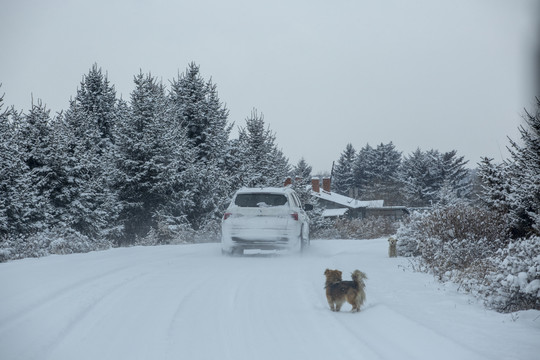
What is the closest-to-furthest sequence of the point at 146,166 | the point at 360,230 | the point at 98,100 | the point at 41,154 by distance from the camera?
the point at 41,154 < the point at 146,166 < the point at 360,230 < the point at 98,100

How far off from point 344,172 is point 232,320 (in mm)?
98820

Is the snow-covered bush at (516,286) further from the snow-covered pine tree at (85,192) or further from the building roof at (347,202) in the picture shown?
the building roof at (347,202)

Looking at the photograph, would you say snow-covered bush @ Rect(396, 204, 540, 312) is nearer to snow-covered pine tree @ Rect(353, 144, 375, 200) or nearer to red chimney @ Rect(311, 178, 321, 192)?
red chimney @ Rect(311, 178, 321, 192)

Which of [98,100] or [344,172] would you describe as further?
[344,172]

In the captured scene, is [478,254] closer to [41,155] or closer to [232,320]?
[232,320]

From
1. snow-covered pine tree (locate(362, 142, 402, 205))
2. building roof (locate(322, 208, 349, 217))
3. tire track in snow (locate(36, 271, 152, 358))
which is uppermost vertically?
snow-covered pine tree (locate(362, 142, 402, 205))

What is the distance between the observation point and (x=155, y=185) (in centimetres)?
Result: 2497

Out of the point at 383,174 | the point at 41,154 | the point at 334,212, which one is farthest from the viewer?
the point at 383,174

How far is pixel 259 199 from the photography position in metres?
13.4

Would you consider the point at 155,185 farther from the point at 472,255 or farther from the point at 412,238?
the point at 472,255

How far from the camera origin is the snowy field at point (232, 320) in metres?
4.43

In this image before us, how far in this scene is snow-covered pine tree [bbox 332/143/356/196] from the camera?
101 m

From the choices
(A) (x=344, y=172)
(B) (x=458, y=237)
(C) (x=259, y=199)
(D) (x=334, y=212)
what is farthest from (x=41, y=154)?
(A) (x=344, y=172)

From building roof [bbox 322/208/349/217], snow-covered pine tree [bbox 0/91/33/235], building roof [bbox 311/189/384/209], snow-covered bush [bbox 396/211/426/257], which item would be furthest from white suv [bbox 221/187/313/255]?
building roof [bbox 311/189/384/209]
